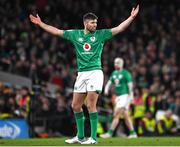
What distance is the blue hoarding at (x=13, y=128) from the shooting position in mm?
22203

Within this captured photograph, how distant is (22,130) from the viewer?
22.7 metres

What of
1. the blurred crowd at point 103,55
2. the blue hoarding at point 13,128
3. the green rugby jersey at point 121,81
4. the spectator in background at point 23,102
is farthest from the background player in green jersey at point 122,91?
the spectator in background at point 23,102

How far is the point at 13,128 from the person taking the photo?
22.5m

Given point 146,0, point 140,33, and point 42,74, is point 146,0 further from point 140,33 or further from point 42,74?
point 42,74

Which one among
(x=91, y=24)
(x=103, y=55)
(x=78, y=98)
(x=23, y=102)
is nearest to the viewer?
(x=91, y=24)

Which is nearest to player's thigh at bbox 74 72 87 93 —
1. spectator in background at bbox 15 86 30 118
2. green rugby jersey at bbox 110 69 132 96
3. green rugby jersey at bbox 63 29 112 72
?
green rugby jersey at bbox 63 29 112 72

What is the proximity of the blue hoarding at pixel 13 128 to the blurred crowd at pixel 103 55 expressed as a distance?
946mm

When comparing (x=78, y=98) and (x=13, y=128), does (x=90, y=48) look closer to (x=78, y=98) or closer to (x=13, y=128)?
(x=78, y=98)

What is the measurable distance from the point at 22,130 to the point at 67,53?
7928mm

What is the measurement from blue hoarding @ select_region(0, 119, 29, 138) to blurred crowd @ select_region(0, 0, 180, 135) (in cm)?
95

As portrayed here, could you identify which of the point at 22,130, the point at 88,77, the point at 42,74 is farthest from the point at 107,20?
the point at 88,77

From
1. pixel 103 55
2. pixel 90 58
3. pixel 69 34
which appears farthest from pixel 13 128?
pixel 103 55

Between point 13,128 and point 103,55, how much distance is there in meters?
8.94

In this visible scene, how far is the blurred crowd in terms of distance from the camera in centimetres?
2516
